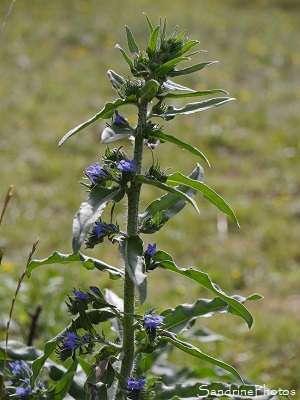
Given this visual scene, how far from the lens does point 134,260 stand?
1.66m

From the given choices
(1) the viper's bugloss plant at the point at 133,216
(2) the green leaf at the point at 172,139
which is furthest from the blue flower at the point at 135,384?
(2) the green leaf at the point at 172,139

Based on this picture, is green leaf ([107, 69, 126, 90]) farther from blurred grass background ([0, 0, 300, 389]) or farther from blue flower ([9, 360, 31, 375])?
blurred grass background ([0, 0, 300, 389])

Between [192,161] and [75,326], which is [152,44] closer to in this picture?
[75,326]

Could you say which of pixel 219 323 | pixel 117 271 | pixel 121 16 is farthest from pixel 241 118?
pixel 117 271

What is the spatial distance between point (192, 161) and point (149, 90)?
457 cm

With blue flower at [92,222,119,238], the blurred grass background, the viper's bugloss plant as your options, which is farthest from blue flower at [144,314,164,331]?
the blurred grass background

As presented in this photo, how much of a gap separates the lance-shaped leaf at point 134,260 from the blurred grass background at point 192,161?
1683mm

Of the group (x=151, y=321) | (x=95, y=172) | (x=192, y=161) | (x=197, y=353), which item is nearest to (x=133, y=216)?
(x=95, y=172)

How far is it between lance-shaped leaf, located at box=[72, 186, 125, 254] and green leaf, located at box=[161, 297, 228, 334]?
57 centimetres

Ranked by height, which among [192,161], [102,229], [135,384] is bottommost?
[135,384]

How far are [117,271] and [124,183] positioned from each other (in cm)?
30

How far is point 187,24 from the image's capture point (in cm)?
1123

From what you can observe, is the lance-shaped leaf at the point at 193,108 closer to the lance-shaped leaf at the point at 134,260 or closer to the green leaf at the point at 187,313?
the lance-shaped leaf at the point at 134,260

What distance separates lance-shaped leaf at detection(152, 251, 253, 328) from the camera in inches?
68.7
